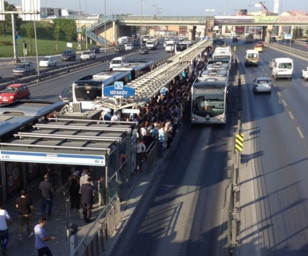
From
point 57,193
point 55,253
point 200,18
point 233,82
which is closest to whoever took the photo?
point 55,253

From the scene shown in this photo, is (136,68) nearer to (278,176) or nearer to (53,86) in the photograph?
(53,86)

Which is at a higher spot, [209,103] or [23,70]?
[209,103]

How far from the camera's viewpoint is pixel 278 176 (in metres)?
17.8

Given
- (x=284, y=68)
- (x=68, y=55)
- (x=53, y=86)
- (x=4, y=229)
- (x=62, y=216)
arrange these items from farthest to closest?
1. (x=68, y=55)
2. (x=284, y=68)
3. (x=53, y=86)
4. (x=62, y=216)
5. (x=4, y=229)

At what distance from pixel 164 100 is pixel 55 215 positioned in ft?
48.7

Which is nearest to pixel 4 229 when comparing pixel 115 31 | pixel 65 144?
pixel 65 144

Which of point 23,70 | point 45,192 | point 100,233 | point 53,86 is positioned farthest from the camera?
point 23,70

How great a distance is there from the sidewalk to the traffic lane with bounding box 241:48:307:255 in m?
3.68

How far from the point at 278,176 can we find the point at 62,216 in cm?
891

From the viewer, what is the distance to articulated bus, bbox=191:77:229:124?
26.2 meters

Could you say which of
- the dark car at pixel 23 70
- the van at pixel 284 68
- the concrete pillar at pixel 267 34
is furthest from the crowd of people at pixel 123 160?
the concrete pillar at pixel 267 34

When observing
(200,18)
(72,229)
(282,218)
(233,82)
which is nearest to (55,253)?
(72,229)

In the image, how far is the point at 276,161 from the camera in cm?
1981

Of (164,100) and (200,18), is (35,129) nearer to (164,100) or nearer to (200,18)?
(164,100)
